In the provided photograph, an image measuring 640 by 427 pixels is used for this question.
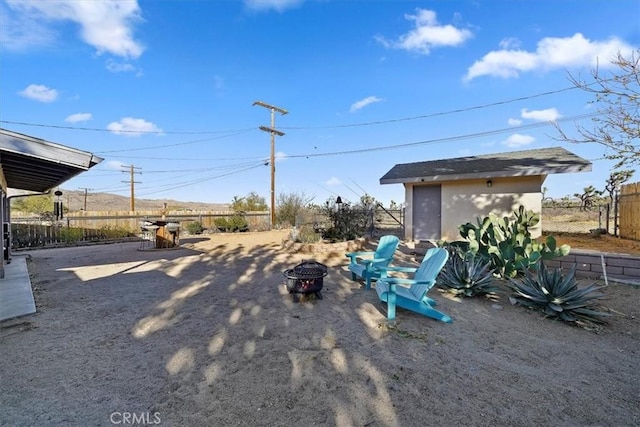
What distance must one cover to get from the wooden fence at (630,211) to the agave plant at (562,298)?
5.23m

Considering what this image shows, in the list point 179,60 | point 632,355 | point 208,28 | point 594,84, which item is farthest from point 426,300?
point 179,60

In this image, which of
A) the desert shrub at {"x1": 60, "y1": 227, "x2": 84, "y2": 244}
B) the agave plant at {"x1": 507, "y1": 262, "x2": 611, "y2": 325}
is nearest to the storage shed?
the agave plant at {"x1": 507, "y1": 262, "x2": 611, "y2": 325}

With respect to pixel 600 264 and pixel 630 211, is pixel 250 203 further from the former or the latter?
pixel 630 211

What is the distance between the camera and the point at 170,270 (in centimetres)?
694

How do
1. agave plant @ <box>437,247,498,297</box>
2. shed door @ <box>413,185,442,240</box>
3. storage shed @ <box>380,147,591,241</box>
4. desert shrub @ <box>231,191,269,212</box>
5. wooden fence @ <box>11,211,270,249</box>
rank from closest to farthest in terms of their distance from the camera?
1. agave plant @ <box>437,247,498,297</box>
2. storage shed @ <box>380,147,591,241</box>
3. shed door @ <box>413,185,442,240</box>
4. wooden fence @ <box>11,211,270,249</box>
5. desert shrub @ <box>231,191,269,212</box>

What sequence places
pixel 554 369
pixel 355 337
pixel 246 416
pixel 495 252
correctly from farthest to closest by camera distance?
pixel 495 252, pixel 355 337, pixel 554 369, pixel 246 416

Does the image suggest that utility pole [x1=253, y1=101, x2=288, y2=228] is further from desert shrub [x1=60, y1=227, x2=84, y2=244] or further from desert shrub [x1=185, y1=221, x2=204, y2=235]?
desert shrub [x1=60, y1=227, x2=84, y2=244]

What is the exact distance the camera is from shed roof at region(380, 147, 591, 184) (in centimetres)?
798

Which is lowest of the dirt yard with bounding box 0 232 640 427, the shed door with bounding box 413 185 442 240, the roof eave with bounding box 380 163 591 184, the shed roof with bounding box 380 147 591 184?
the dirt yard with bounding box 0 232 640 427

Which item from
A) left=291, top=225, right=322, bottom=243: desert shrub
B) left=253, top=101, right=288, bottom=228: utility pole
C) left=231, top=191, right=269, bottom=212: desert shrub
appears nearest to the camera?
left=291, top=225, right=322, bottom=243: desert shrub

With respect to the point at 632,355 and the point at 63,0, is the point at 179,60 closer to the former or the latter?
the point at 63,0

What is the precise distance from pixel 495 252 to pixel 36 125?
867 inches

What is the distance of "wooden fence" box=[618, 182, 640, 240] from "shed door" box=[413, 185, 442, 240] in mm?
4709

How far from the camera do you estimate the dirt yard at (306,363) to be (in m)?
2.05
